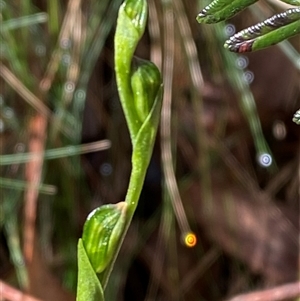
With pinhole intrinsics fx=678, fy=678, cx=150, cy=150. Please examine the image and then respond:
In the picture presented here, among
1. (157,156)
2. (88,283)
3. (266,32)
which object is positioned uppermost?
(266,32)

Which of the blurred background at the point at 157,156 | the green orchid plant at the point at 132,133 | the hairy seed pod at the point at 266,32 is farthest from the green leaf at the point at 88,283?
the blurred background at the point at 157,156

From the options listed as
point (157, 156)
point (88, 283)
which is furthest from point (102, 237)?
point (157, 156)

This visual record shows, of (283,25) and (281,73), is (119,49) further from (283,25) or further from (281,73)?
(281,73)

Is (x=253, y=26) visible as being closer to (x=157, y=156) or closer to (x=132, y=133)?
(x=132, y=133)

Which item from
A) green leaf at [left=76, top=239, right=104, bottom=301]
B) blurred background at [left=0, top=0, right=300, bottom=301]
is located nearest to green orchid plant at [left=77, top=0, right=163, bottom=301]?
green leaf at [left=76, top=239, right=104, bottom=301]

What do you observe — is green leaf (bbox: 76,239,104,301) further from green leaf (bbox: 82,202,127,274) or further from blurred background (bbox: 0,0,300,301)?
blurred background (bbox: 0,0,300,301)

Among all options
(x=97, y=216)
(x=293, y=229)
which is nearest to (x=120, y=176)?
(x=293, y=229)
